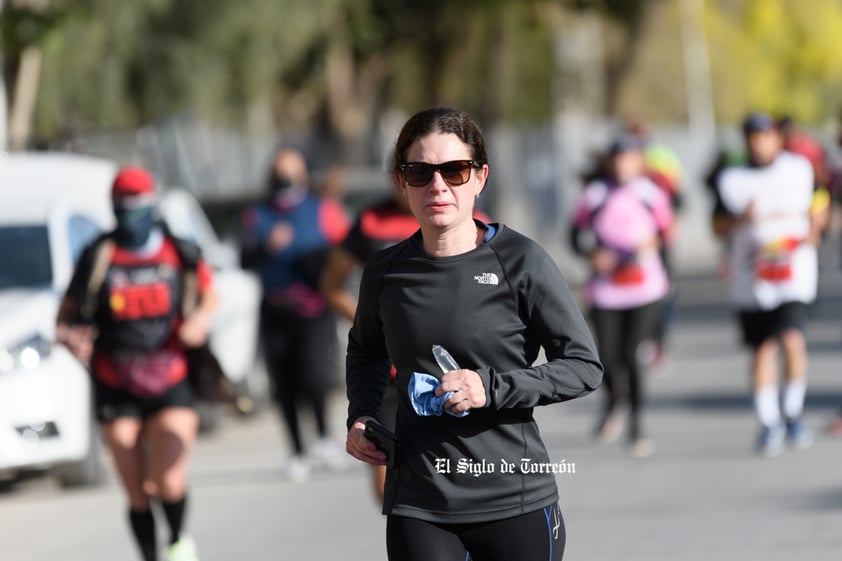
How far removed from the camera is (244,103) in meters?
24.6

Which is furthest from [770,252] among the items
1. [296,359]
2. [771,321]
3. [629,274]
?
[296,359]

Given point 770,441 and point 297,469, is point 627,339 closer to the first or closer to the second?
point 770,441

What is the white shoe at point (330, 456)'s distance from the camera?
1232cm

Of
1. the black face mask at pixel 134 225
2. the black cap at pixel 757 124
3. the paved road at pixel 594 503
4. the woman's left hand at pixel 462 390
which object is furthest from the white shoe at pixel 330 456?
the woman's left hand at pixel 462 390

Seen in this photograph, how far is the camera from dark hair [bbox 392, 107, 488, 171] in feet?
16.3

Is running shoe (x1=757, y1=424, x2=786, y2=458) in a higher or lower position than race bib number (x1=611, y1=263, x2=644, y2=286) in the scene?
lower

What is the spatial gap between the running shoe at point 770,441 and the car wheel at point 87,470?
4.05 metres

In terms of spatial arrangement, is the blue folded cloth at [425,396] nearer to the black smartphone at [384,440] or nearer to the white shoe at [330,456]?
the black smartphone at [384,440]

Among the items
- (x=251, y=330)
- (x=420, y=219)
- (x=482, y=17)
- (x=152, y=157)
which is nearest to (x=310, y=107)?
(x=482, y=17)

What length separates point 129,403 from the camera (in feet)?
27.3

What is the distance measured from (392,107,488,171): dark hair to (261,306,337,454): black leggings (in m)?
7.20

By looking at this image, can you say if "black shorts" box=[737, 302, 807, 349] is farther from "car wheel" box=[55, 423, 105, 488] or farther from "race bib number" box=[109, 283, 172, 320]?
"race bib number" box=[109, 283, 172, 320]

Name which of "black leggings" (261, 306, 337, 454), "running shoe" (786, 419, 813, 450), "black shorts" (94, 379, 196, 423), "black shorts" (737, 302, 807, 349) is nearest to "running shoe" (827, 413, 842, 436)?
"running shoe" (786, 419, 813, 450)

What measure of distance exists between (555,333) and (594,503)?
5482 millimetres
